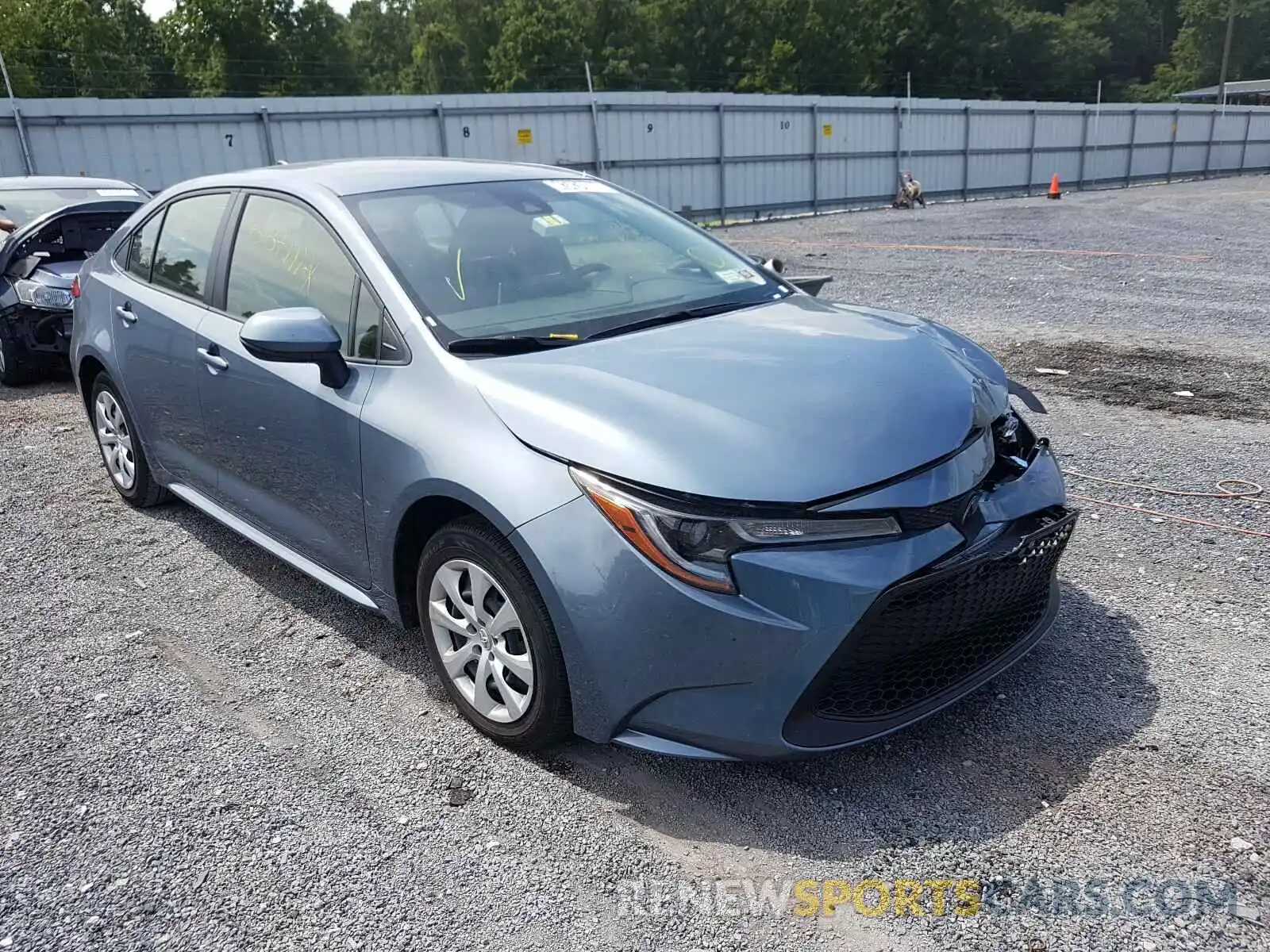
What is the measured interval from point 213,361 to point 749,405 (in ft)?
7.39

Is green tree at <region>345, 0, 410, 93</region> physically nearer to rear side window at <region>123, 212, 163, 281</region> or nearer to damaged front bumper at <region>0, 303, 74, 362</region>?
damaged front bumper at <region>0, 303, 74, 362</region>

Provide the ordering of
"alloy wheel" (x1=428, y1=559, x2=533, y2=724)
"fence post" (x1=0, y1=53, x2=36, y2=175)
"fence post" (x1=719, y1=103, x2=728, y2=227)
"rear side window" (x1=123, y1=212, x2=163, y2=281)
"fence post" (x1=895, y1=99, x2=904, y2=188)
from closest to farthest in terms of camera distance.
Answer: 1. "alloy wheel" (x1=428, y1=559, x2=533, y2=724)
2. "rear side window" (x1=123, y1=212, x2=163, y2=281)
3. "fence post" (x1=0, y1=53, x2=36, y2=175)
4. "fence post" (x1=719, y1=103, x2=728, y2=227)
5. "fence post" (x1=895, y1=99, x2=904, y2=188)

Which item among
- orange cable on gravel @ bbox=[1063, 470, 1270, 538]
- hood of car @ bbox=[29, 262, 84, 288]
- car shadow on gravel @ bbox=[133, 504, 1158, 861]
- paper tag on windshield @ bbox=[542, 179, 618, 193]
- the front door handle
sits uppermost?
paper tag on windshield @ bbox=[542, 179, 618, 193]

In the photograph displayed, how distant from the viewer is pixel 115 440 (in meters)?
5.26

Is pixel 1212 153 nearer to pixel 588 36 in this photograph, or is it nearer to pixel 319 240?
pixel 588 36

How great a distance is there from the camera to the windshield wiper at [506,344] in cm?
312

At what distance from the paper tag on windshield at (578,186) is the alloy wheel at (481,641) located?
1828 millimetres

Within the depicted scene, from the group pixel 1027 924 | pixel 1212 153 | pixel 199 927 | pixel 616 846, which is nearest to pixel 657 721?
pixel 616 846

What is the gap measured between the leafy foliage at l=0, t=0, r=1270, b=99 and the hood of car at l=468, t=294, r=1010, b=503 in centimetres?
5508

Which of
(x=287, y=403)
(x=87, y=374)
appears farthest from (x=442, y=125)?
(x=287, y=403)

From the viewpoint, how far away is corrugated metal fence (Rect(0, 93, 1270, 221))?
18.5 metres

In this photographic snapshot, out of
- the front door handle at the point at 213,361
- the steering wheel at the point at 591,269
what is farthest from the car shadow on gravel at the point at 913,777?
the front door handle at the point at 213,361

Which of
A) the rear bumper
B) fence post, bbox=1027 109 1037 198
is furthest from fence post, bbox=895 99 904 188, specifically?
the rear bumper

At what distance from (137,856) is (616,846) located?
1.26m
